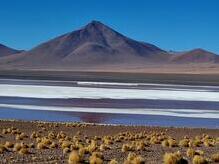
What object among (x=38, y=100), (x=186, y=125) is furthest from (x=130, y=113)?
(x=38, y=100)

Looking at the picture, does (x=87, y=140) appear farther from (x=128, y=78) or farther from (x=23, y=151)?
(x=128, y=78)

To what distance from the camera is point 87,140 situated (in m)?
20.8

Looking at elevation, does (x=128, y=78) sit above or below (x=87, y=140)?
above

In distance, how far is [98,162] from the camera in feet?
43.4

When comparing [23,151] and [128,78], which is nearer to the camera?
[23,151]

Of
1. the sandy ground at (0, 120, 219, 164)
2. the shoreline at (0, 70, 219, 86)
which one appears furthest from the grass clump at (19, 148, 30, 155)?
the shoreline at (0, 70, 219, 86)

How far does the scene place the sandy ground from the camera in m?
15.4

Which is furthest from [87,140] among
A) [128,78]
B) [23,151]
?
[128,78]

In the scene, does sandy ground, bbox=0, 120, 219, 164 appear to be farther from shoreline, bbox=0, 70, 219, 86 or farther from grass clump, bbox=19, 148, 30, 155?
shoreline, bbox=0, 70, 219, 86

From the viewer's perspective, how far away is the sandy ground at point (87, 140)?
1541cm

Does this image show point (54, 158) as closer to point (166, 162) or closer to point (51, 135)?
point (166, 162)

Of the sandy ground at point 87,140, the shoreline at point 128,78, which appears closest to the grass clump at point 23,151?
the sandy ground at point 87,140

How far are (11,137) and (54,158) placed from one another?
7.79m

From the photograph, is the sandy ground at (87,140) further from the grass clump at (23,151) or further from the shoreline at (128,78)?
the shoreline at (128,78)
